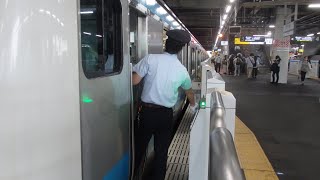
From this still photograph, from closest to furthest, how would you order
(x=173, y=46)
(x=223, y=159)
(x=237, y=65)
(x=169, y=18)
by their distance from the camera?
(x=223, y=159), (x=173, y=46), (x=169, y=18), (x=237, y=65)

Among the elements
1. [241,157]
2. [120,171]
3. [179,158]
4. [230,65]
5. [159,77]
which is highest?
[159,77]

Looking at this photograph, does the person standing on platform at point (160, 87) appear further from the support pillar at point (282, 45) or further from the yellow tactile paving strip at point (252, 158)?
the support pillar at point (282, 45)

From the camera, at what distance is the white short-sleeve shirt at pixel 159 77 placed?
3641 millimetres

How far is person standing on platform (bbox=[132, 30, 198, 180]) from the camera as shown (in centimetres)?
365

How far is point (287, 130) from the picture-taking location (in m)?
8.69

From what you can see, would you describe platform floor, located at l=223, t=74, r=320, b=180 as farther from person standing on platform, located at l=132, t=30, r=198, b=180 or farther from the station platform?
person standing on platform, located at l=132, t=30, r=198, b=180

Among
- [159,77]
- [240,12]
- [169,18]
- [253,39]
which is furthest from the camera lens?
[253,39]

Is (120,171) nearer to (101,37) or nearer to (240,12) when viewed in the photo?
(101,37)

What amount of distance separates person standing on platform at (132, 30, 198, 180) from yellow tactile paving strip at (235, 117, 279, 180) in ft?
6.29

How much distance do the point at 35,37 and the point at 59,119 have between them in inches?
17.8

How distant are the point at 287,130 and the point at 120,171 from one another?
21.1ft

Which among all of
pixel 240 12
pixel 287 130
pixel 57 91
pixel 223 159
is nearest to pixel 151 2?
pixel 57 91

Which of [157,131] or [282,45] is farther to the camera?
[282,45]

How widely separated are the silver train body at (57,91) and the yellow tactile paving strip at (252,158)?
2.96 m
